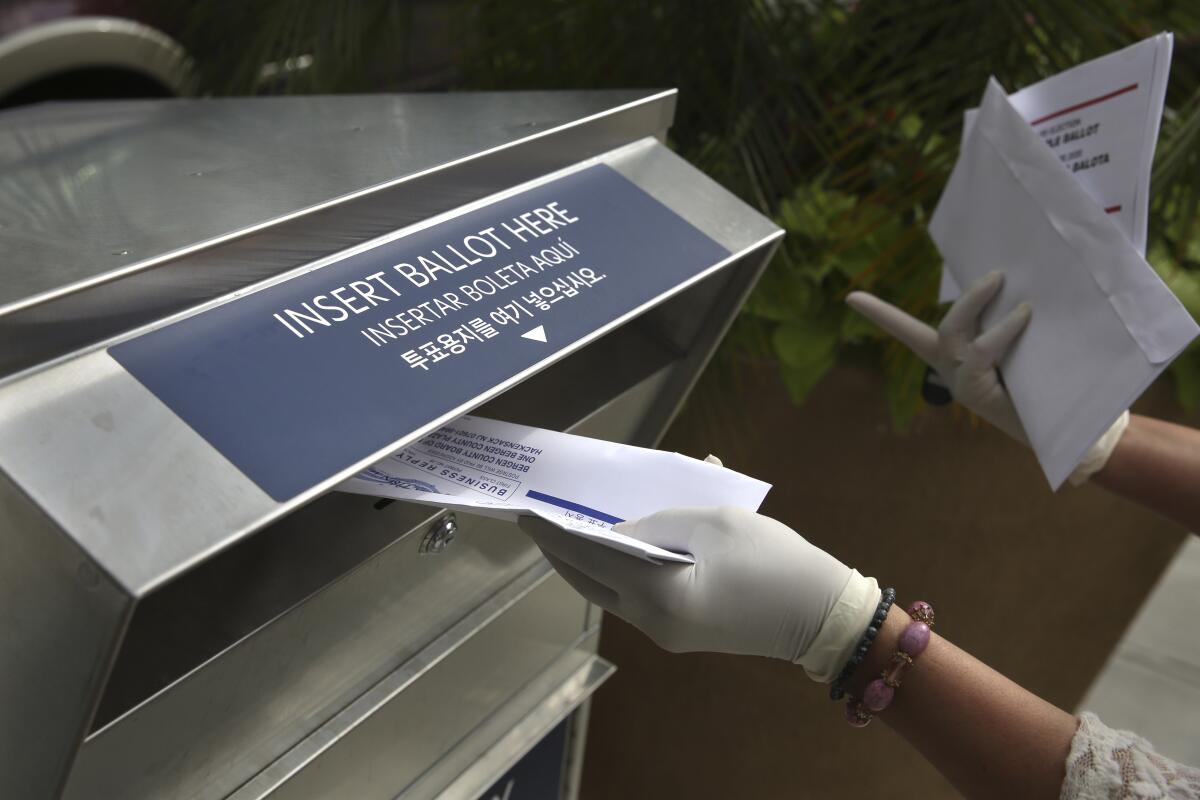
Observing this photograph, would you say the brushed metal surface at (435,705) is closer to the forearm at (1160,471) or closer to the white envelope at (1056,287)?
the white envelope at (1056,287)

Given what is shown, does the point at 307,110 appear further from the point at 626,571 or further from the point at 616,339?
the point at 626,571

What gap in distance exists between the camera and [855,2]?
139cm

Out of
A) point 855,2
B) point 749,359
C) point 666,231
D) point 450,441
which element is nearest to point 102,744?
point 450,441

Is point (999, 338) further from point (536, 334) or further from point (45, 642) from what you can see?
point (45, 642)

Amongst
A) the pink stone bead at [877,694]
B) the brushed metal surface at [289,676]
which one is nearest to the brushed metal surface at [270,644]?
the brushed metal surface at [289,676]

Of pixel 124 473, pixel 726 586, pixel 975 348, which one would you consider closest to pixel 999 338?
pixel 975 348

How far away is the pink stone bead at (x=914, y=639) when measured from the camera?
0.77 meters

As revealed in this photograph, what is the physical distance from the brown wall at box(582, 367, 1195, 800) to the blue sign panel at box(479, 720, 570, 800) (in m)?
0.47

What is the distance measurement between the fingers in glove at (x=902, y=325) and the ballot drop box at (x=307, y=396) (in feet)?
0.92

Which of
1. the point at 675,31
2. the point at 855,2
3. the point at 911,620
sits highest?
the point at 855,2

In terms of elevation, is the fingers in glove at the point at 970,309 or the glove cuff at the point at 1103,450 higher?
the fingers in glove at the point at 970,309

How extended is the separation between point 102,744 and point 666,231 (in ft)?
1.66

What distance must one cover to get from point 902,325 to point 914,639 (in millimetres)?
435

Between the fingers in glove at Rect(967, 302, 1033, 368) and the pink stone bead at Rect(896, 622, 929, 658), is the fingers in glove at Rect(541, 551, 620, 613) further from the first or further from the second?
the fingers in glove at Rect(967, 302, 1033, 368)
